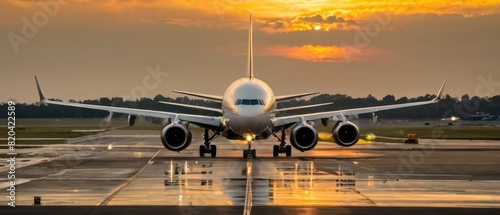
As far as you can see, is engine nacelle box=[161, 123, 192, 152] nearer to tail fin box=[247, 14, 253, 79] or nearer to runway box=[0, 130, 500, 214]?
runway box=[0, 130, 500, 214]

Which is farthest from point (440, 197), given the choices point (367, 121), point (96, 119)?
point (96, 119)

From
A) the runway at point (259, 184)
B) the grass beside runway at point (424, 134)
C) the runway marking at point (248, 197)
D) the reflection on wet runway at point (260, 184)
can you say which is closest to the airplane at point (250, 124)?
the runway at point (259, 184)

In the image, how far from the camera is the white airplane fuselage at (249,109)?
44656mm

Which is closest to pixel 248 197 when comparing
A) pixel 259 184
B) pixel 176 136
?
pixel 259 184

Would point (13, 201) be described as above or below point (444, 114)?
below

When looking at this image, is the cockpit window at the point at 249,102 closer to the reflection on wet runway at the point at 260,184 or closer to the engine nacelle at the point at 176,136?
the engine nacelle at the point at 176,136

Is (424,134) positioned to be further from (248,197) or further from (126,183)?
(248,197)

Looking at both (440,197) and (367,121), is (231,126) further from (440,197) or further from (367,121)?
(367,121)

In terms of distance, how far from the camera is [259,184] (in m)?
29.4

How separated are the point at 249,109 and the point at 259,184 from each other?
15381 millimetres

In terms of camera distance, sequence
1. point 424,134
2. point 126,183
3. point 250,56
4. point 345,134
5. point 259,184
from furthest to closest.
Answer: point 424,134
point 250,56
point 345,134
point 126,183
point 259,184

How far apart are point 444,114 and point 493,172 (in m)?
130

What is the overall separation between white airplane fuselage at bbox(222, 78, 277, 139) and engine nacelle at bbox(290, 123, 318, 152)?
60.0 inches

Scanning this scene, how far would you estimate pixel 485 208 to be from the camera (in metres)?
22.6
